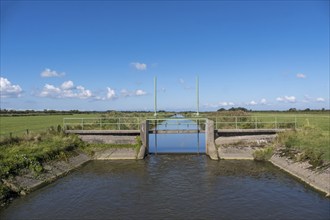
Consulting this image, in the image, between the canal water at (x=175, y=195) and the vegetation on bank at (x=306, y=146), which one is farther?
the vegetation on bank at (x=306, y=146)

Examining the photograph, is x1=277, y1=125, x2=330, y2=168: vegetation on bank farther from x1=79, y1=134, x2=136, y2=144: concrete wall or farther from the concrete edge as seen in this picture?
x1=79, y1=134, x2=136, y2=144: concrete wall

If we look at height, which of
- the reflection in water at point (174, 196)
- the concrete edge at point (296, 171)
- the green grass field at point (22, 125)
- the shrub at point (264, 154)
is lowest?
the reflection in water at point (174, 196)

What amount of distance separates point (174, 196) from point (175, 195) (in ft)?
0.80

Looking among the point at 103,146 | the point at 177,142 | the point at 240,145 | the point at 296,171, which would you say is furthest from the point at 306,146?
the point at 177,142

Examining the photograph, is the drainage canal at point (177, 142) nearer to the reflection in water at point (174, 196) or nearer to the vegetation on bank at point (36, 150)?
the vegetation on bank at point (36, 150)

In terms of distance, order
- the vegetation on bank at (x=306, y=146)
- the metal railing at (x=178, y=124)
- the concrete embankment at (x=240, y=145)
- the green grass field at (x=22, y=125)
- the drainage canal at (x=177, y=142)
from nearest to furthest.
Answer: the vegetation on bank at (x=306, y=146) < the concrete embankment at (x=240, y=145) < the metal railing at (x=178, y=124) < the drainage canal at (x=177, y=142) < the green grass field at (x=22, y=125)

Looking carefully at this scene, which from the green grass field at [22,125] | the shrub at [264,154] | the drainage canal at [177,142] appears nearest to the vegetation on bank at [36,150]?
the drainage canal at [177,142]

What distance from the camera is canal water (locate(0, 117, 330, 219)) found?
15008 mm

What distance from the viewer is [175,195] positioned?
17.9 m

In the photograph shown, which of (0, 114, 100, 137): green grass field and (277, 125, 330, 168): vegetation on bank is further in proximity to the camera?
(0, 114, 100, 137): green grass field

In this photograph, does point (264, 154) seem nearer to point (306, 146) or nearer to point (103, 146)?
point (306, 146)

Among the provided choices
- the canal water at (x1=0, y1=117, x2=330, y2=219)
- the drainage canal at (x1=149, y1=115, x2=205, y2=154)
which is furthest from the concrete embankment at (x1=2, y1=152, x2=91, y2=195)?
the drainage canal at (x1=149, y1=115, x2=205, y2=154)

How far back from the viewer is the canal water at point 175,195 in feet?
49.2

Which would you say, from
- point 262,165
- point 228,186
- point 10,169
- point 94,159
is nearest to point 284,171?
point 262,165
